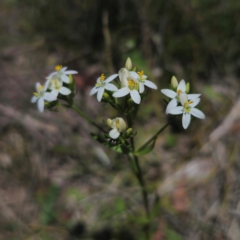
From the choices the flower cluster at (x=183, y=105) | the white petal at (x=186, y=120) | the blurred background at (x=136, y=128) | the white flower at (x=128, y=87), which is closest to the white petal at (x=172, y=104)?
the flower cluster at (x=183, y=105)

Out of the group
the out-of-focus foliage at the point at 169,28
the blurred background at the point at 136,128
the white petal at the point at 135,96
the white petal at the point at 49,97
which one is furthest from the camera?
the out-of-focus foliage at the point at 169,28

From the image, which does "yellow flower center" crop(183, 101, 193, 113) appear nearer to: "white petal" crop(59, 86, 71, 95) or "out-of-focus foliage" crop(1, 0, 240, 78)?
"white petal" crop(59, 86, 71, 95)

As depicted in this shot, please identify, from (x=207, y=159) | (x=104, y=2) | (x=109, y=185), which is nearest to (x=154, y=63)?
(x=104, y=2)

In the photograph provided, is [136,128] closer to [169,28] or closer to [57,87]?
[169,28]

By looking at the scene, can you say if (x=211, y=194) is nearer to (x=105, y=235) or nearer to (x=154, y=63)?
A: (x=105, y=235)

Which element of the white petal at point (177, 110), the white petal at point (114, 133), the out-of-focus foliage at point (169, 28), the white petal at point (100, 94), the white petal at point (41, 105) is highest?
the out-of-focus foliage at point (169, 28)

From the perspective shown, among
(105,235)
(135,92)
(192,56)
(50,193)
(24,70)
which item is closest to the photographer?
(135,92)

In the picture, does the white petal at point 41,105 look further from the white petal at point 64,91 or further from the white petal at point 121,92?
the white petal at point 121,92
